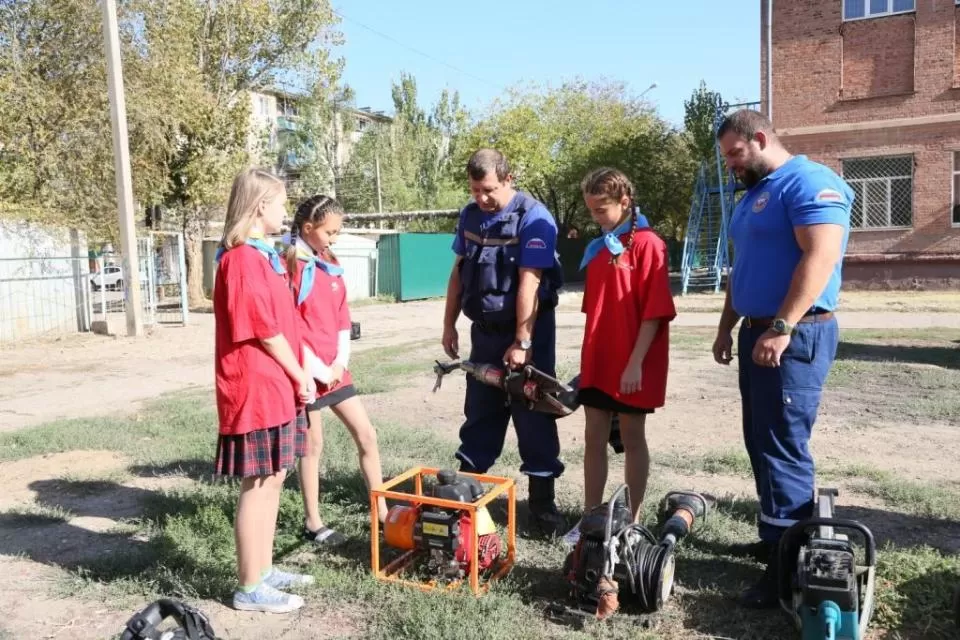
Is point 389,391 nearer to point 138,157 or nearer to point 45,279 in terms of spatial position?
point 45,279

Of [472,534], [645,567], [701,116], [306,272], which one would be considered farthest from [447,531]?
[701,116]

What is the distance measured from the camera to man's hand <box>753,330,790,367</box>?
127 inches

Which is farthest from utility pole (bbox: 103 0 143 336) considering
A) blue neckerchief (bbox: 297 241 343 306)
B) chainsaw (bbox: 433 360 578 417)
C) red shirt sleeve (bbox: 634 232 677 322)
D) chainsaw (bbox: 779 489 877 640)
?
chainsaw (bbox: 779 489 877 640)

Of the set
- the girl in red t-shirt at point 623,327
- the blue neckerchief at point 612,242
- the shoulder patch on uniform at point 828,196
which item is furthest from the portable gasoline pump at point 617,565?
the shoulder patch on uniform at point 828,196

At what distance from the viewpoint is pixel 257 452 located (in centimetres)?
332

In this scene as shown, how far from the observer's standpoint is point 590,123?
40156mm

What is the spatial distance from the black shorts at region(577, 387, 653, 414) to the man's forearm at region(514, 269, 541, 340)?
0.43 meters

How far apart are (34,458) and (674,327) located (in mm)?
11508

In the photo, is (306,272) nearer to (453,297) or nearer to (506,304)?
(453,297)

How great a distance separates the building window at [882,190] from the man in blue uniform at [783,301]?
770 inches

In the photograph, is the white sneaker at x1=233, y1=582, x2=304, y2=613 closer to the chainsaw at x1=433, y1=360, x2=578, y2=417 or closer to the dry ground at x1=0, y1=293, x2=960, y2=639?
the dry ground at x1=0, y1=293, x2=960, y2=639

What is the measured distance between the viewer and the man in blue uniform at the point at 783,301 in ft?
10.5

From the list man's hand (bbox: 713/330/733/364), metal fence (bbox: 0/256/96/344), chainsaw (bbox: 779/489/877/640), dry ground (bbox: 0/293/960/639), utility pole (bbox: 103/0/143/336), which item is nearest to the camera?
chainsaw (bbox: 779/489/877/640)

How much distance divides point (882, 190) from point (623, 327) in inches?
810
